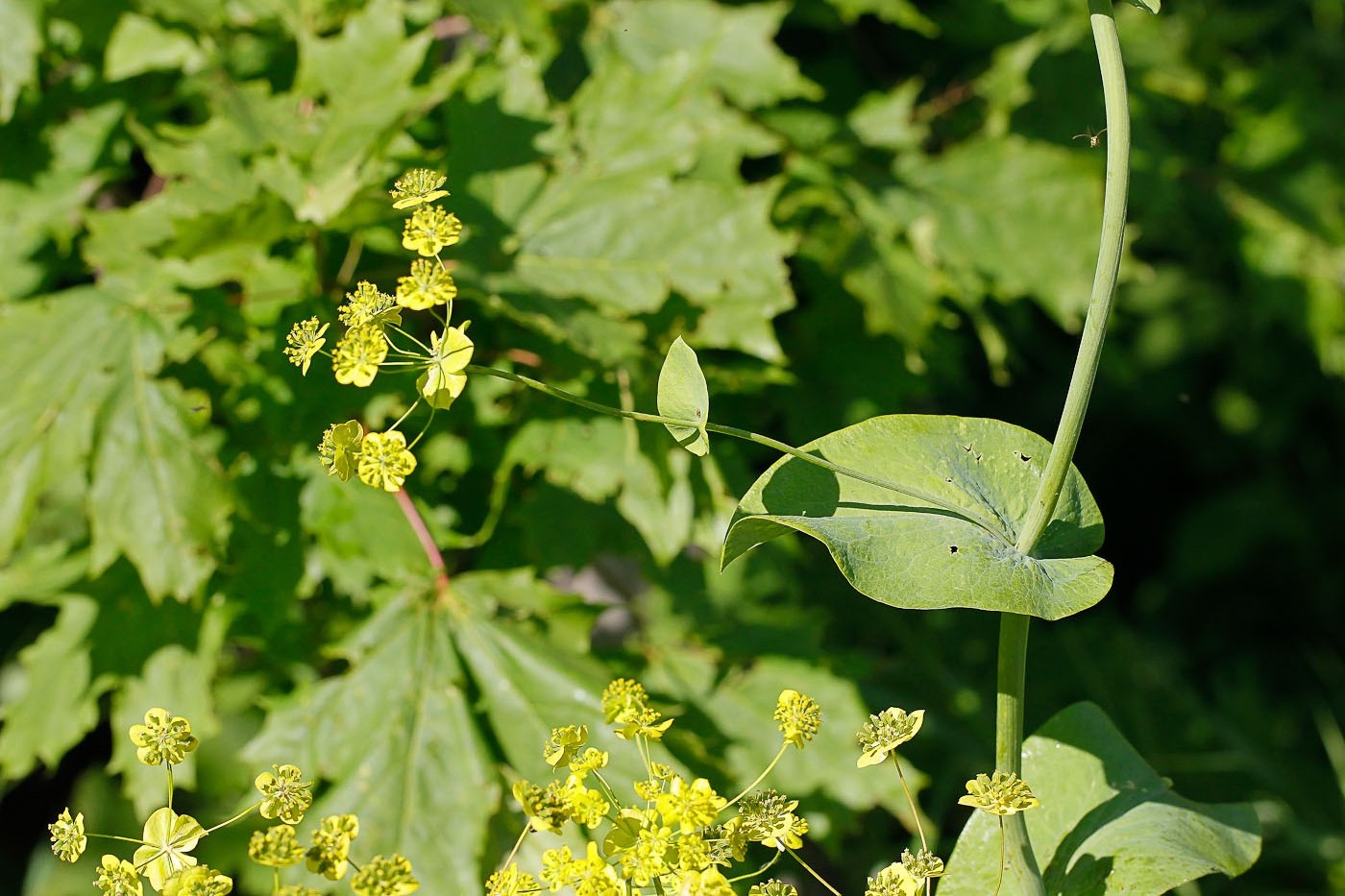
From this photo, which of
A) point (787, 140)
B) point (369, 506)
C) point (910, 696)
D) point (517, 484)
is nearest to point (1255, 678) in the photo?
point (910, 696)

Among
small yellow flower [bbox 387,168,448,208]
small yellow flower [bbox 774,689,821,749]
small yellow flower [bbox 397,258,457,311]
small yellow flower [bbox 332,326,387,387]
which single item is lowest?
small yellow flower [bbox 774,689,821,749]

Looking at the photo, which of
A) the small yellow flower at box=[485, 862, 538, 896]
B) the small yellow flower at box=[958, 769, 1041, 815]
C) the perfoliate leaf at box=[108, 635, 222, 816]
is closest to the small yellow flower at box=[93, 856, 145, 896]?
the small yellow flower at box=[485, 862, 538, 896]

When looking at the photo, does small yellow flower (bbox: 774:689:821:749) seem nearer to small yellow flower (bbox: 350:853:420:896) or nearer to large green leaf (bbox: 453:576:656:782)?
small yellow flower (bbox: 350:853:420:896)

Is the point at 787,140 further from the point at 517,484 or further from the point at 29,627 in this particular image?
the point at 29,627

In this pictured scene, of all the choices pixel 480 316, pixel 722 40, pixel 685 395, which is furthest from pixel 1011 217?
pixel 685 395

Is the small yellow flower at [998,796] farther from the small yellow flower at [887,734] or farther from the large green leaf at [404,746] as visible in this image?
the large green leaf at [404,746]

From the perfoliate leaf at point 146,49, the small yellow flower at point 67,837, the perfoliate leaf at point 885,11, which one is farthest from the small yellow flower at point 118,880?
the perfoliate leaf at point 885,11
